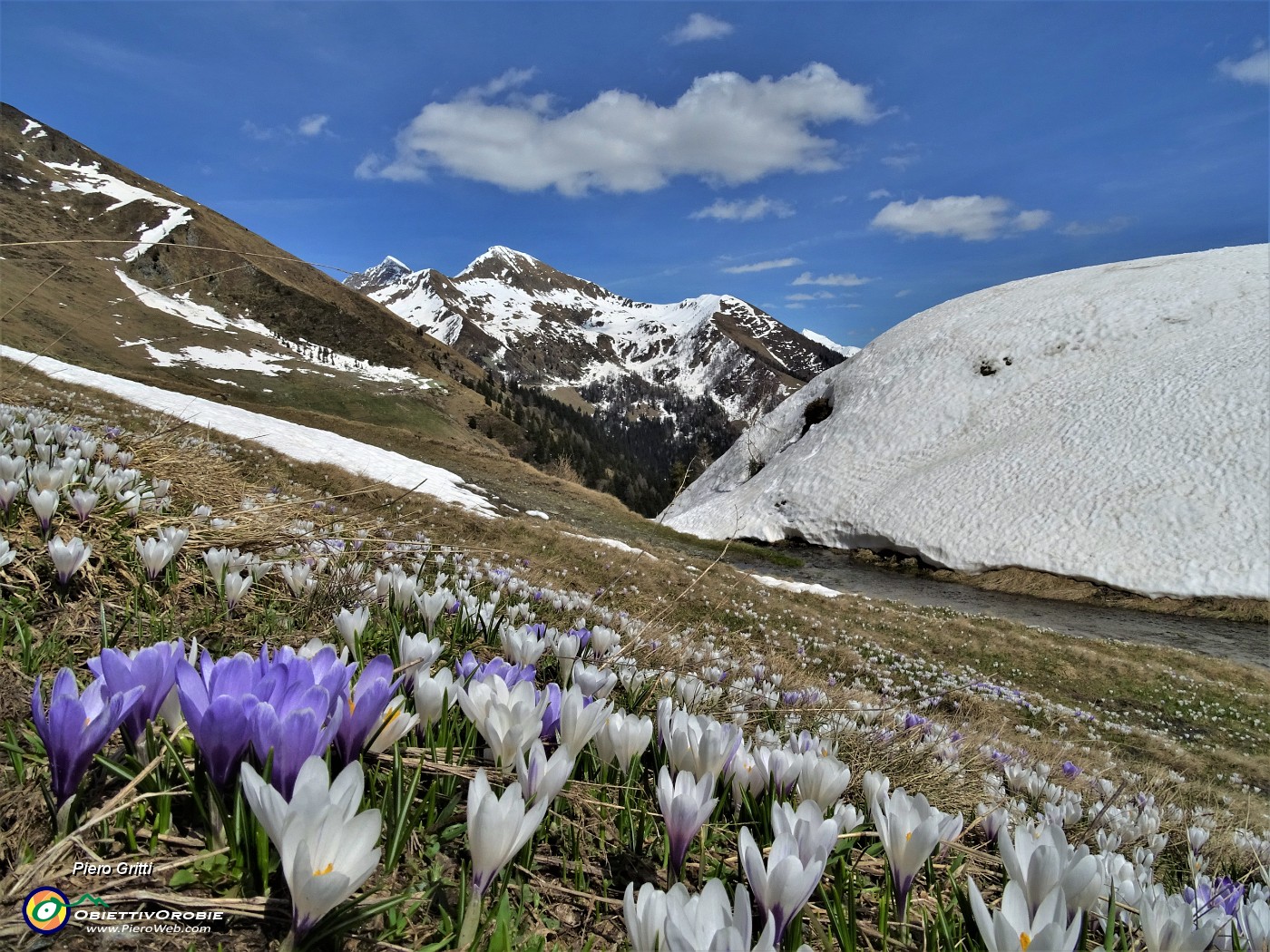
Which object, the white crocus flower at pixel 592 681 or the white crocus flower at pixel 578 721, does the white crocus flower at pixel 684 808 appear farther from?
the white crocus flower at pixel 592 681

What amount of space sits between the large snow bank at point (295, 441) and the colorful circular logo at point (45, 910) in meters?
18.3

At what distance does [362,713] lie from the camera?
150 cm

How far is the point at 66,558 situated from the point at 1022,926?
3409 millimetres

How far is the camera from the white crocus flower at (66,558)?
253 cm

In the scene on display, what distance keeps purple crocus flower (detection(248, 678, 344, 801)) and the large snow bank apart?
18.1m

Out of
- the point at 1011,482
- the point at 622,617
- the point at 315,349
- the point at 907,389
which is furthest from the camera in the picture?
the point at 315,349

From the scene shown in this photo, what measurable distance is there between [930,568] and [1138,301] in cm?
2324

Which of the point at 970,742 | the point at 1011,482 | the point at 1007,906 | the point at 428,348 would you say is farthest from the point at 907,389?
the point at 428,348

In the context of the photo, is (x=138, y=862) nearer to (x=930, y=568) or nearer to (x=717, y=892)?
(x=717, y=892)

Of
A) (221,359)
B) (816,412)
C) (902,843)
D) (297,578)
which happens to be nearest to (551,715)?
(902,843)

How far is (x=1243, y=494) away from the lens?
27266 millimetres

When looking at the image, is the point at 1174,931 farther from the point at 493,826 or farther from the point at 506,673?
the point at 506,673

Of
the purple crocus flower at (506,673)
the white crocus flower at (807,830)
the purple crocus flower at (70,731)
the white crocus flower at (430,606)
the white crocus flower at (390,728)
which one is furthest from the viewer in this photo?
the white crocus flower at (430,606)

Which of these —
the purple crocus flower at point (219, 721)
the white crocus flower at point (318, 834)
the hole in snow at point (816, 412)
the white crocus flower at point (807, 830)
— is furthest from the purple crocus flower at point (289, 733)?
the hole in snow at point (816, 412)
